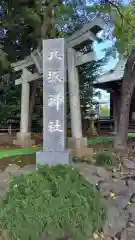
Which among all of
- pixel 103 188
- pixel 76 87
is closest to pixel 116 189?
pixel 103 188

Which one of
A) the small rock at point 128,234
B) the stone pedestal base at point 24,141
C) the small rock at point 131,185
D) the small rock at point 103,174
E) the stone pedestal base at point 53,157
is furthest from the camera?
the stone pedestal base at point 24,141

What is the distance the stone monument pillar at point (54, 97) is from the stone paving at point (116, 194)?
0.79 m

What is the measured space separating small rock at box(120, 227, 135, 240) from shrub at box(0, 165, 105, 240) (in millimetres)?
531

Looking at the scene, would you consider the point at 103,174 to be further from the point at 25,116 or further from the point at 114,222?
the point at 25,116

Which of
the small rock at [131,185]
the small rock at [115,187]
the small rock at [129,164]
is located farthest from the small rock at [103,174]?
the small rock at [129,164]

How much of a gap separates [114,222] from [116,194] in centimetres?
130

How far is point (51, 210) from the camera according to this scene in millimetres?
2854

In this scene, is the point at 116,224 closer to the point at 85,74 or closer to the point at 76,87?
the point at 76,87

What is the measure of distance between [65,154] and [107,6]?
9392 millimetres

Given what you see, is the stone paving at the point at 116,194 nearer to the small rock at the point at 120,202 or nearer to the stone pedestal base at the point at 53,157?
the small rock at the point at 120,202

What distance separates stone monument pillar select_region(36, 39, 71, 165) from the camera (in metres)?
6.13

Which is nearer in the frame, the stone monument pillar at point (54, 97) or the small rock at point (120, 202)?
the small rock at point (120, 202)

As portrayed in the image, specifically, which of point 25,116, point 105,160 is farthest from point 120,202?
point 25,116

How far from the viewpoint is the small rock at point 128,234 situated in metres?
3.51
